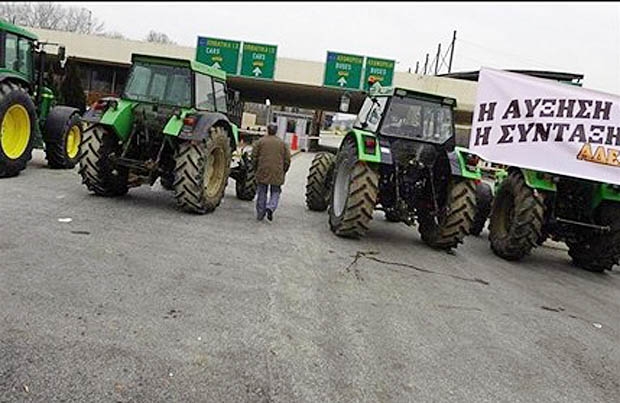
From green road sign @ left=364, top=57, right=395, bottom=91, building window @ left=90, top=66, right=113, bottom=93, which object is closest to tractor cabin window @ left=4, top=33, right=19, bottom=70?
green road sign @ left=364, top=57, right=395, bottom=91

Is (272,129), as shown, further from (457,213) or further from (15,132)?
(15,132)

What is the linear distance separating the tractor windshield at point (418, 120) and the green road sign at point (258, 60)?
20974 millimetres

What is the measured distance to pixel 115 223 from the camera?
768 cm

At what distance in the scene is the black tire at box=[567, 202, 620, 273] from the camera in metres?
8.91

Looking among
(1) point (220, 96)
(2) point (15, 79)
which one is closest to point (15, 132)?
(2) point (15, 79)

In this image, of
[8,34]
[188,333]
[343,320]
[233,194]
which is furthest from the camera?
[233,194]

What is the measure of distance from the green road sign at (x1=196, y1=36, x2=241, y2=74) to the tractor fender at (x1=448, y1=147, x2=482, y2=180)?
21.0 m

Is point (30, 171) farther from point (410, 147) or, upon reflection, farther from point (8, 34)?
point (410, 147)

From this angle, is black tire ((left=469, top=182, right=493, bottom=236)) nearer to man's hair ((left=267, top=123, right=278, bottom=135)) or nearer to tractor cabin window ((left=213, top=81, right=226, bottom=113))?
man's hair ((left=267, top=123, right=278, bottom=135))

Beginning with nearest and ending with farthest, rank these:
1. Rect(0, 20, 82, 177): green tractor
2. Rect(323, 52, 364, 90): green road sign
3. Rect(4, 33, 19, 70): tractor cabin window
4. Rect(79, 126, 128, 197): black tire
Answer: Rect(79, 126, 128, 197): black tire → Rect(0, 20, 82, 177): green tractor → Rect(4, 33, 19, 70): tractor cabin window → Rect(323, 52, 364, 90): green road sign

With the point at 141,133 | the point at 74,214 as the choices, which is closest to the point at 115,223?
the point at 74,214

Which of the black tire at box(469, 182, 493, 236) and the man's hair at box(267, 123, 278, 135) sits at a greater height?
the man's hair at box(267, 123, 278, 135)

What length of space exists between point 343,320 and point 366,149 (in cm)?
386

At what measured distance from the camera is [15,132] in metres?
10.3
